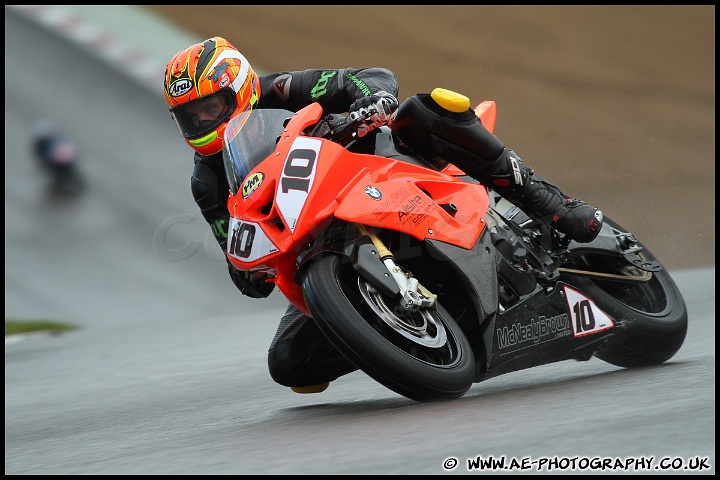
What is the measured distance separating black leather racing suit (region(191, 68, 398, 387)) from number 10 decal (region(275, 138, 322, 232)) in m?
0.77

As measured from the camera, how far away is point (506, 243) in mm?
4203

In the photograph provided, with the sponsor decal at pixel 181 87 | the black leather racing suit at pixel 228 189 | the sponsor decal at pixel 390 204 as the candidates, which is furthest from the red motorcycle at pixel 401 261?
the black leather racing suit at pixel 228 189

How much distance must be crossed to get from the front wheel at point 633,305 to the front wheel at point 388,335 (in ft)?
3.05

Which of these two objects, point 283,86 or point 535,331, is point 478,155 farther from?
point 283,86

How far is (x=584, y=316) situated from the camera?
433 cm

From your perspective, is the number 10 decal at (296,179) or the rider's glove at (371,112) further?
the rider's glove at (371,112)

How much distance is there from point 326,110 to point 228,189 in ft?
1.97

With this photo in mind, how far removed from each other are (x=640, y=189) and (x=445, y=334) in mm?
3019

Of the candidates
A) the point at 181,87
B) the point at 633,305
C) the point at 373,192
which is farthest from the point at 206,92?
the point at 633,305

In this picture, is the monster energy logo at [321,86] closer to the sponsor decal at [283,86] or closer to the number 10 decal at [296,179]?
the sponsor decal at [283,86]

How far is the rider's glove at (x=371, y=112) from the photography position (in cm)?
400

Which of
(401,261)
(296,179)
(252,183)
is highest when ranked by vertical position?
(296,179)

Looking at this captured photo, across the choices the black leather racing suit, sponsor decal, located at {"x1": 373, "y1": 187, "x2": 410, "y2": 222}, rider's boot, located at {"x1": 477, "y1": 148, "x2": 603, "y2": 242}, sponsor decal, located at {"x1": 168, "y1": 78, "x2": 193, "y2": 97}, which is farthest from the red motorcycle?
the black leather racing suit

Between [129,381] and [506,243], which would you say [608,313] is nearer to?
[506,243]
